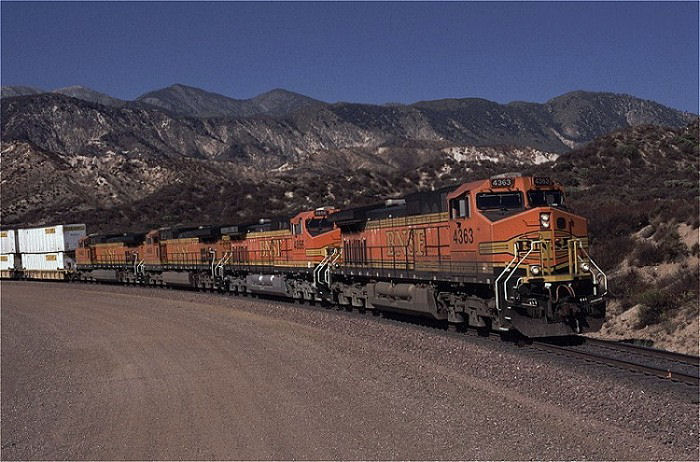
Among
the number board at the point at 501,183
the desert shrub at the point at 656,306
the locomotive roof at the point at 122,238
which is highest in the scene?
the locomotive roof at the point at 122,238

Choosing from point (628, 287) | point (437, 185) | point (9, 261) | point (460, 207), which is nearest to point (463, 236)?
point (460, 207)

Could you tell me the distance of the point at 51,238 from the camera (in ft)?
189

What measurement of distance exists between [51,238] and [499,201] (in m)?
48.6

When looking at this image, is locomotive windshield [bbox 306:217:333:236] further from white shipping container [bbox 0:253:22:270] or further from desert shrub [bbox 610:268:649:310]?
white shipping container [bbox 0:253:22:270]

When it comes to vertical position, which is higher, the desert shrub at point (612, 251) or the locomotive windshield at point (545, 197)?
the locomotive windshield at point (545, 197)

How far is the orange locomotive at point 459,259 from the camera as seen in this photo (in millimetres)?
16094

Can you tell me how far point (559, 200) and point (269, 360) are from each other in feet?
25.4

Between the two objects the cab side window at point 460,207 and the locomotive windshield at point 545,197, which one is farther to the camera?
the cab side window at point 460,207

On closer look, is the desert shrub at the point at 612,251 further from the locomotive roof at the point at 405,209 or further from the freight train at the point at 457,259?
the locomotive roof at the point at 405,209

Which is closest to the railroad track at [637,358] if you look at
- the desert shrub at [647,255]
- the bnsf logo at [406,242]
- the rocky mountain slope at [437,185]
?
the rocky mountain slope at [437,185]

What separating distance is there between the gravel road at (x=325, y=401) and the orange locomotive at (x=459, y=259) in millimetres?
1147

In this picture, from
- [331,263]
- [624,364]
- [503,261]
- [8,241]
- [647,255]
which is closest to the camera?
[624,364]

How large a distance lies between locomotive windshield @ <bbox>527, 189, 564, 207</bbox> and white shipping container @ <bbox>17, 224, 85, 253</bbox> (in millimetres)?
47028

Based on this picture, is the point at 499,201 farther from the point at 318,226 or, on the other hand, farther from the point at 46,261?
the point at 46,261
